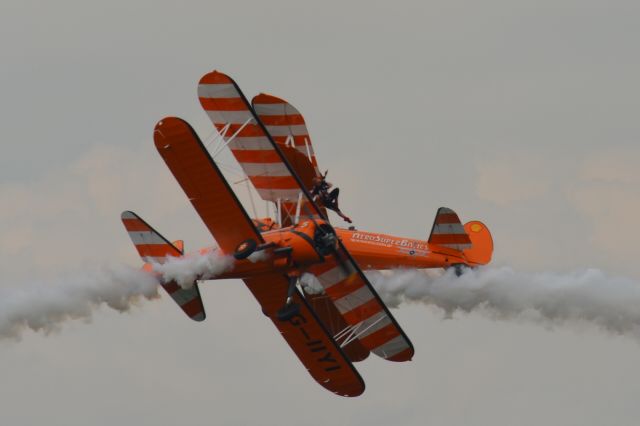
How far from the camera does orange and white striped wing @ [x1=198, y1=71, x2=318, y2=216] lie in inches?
1655

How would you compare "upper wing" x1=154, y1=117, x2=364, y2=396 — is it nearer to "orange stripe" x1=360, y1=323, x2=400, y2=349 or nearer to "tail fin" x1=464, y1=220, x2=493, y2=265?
"orange stripe" x1=360, y1=323, x2=400, y2=349

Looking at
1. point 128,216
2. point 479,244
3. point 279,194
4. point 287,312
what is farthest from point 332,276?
point 128,216

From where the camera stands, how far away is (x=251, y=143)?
42.5 meters

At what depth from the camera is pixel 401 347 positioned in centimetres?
4431

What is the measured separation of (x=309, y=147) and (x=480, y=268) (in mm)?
5131

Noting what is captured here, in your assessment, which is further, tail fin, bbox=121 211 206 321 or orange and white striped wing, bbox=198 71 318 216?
tail fin, bbox=121 211 206 321

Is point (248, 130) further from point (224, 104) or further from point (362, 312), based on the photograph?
point (362, 312)

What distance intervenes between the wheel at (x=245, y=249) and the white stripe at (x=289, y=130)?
7000 mm

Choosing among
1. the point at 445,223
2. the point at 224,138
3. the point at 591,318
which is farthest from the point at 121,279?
the point at 591,318

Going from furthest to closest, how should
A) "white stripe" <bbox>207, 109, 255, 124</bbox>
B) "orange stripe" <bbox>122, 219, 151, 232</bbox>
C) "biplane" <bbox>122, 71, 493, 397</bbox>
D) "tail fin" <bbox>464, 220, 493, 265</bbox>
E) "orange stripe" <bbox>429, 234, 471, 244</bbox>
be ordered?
"tail fin" <bbox>464, 220, 493, 265</bbox>, "orange stripe" <bbox>429, 234, 471, 244</bbox>, "orange stripe" <bbox>122, 219, 151, 232</bbox>, "white stripe" <bbox>207, 109, 255, 124</bbox>, "biplane" <bbox>122, 71, 493, 397</bbox>

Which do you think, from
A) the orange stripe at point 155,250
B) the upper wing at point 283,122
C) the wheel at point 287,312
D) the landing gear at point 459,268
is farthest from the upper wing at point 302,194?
the upper wing at point 283,122

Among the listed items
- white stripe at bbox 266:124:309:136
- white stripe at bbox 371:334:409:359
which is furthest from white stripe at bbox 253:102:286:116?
white stripe at bbox 371:334:409:359

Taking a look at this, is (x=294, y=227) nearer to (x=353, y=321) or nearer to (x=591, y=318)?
(x=353, y=321)

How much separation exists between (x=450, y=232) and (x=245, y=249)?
6.61 meters
